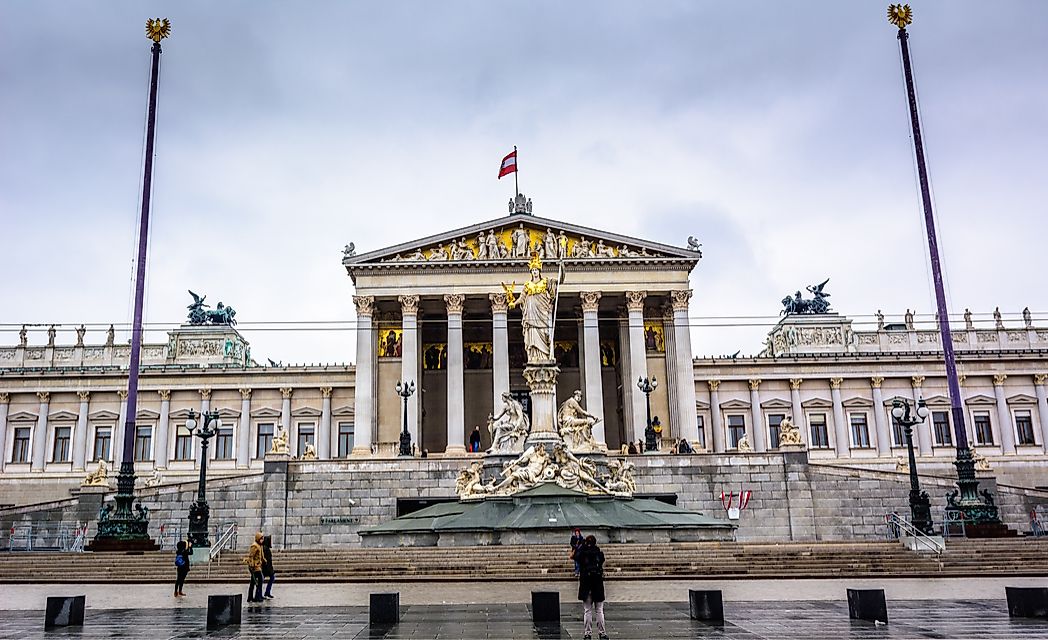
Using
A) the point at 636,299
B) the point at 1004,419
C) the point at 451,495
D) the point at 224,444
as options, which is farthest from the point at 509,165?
the point at 1004,419

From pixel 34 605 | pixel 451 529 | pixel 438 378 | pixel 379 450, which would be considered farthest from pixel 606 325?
pixel 34 605

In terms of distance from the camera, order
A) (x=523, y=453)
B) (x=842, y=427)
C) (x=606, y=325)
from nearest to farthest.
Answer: (x=523, y=453)
(x=606, y=325)
(x=842, y=427)

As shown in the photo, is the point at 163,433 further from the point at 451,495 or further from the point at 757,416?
the point at 757,416

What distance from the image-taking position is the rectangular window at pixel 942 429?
65.4m

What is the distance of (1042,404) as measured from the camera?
66625 millimetres

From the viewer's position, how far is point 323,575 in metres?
23.4

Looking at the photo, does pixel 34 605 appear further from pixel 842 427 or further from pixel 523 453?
pixel 842 427

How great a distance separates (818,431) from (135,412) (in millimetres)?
48840

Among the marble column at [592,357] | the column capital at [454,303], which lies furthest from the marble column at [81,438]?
the marble column at [592,357]

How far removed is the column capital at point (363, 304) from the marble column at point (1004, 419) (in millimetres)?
43908

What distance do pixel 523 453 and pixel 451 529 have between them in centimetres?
454

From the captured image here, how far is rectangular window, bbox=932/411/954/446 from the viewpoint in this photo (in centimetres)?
6544

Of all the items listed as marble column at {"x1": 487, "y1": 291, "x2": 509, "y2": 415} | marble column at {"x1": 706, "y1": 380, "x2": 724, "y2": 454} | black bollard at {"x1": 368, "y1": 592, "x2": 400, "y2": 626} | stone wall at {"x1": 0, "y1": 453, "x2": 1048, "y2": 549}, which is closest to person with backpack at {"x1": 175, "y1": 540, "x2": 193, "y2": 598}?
black bollard at {"x1": 368, "y1": 592, "x2": 400, "y2": 626}

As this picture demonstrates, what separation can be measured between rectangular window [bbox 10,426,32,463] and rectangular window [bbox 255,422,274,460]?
16.0 m
